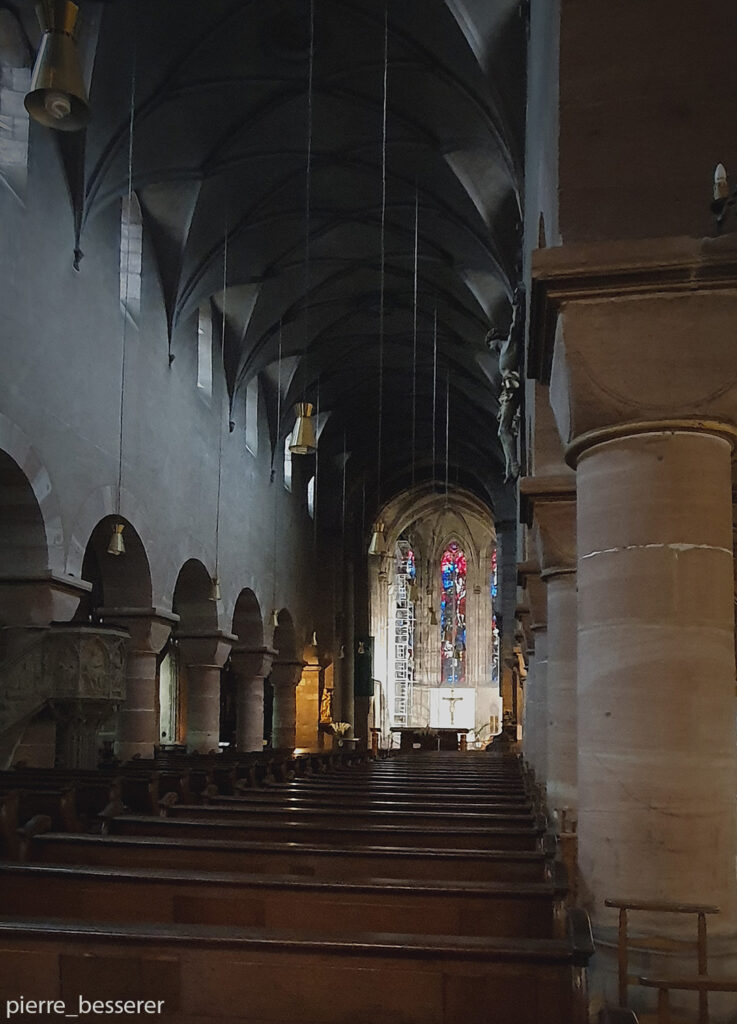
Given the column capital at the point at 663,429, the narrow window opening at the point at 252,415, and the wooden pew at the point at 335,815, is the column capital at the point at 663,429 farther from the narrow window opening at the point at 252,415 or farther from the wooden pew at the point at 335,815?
the narrow window opening at the point at 252,415

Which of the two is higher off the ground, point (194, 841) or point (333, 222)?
point (333, 222)

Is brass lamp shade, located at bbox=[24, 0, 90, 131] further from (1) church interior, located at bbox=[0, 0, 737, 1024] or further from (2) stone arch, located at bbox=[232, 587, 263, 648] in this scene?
(2) stone arch, located at bbox=[232, 587, 263, 648]

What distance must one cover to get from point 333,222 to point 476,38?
867 centimetres

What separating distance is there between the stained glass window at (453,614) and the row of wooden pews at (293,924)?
38875 millimetres

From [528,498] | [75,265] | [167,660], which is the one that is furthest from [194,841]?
[167,660]

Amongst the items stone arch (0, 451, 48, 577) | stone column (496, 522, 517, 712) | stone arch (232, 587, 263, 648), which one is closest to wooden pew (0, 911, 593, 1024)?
stone arch (0, 451, 48, 577)

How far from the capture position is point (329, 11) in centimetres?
1476

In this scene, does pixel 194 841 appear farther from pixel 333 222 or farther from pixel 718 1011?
pixel 333 222

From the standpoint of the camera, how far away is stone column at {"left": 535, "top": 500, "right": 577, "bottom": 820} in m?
9.04

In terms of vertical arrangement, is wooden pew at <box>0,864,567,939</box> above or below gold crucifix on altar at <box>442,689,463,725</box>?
above

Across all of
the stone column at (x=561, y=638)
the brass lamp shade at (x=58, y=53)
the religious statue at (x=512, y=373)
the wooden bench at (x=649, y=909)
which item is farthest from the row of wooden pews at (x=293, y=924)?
the religious statue at (x=512, y=373)

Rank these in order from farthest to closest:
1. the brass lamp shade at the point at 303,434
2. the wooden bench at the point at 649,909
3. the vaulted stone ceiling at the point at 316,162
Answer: the brass lamp shade at the point at 303,434, the vaulted stone ceiling at the point at 316,162, the wooden bench at the point at 649,909

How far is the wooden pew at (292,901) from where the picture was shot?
477 centimetres

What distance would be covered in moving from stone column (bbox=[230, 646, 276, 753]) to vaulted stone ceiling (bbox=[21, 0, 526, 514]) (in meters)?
5.95
